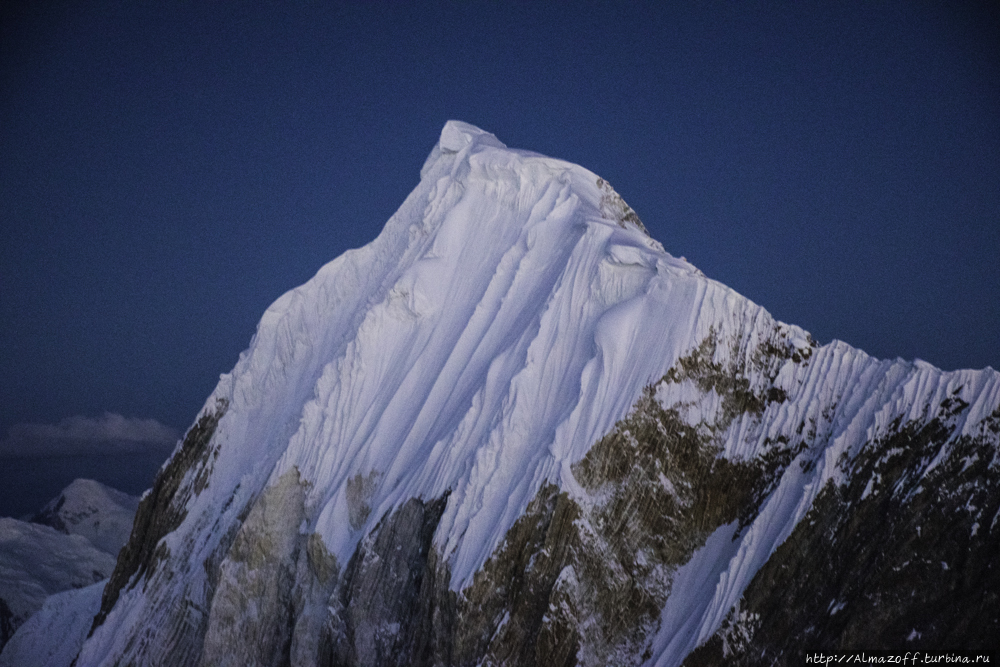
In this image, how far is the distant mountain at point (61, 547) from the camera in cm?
7944

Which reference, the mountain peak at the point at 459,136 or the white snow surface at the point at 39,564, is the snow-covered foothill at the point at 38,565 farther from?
the mountain peak at the point at 459,136

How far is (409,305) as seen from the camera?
41.9m

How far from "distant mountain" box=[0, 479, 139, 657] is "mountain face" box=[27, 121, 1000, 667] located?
37.8 meters

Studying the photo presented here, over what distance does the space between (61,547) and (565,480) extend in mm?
77578

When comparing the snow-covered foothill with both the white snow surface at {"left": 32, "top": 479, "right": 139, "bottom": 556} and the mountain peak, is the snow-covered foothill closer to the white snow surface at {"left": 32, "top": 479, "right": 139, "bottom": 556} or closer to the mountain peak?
the white snow surface at {"left": 32, "top": 479, "right": 139, "bottom": 556}

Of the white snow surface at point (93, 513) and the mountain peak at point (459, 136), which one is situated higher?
the mountain peak at point (459, 136)

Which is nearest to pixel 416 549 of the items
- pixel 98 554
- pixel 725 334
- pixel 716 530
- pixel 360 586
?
pixel 360 586

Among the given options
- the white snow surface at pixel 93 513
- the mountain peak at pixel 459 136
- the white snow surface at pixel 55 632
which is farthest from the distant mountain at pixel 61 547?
the mountain peak at pixel 459 136

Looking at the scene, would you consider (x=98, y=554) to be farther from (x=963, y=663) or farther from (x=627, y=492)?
(x=963, y=663)

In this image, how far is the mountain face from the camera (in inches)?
967

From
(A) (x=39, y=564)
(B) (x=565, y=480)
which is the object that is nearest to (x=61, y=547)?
(A) (x=39, y=564)

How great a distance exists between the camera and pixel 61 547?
90812 millimetres

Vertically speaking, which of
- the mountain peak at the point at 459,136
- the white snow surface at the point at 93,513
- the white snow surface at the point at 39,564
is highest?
the mountain peak at the point at 459,136

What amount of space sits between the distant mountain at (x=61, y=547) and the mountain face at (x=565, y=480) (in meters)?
37.8
